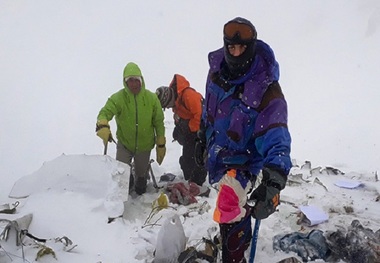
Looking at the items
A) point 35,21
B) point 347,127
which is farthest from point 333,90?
point 35,21

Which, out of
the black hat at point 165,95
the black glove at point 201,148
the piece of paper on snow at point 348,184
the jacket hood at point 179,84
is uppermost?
the jacket hood at point 179,84

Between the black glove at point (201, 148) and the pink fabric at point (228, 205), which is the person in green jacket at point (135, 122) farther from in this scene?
the pink fabric at point (228, 205)

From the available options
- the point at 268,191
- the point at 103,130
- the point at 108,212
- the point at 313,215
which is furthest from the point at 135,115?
the point at 268,191

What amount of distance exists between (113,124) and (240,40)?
37.1 feet

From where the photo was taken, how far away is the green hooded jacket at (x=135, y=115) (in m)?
5.34

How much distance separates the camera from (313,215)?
14.5 ft

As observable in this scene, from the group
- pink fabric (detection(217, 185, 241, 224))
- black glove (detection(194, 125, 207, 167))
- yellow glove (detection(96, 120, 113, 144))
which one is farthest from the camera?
yellow glove (detection(96, 120, 113, 144))

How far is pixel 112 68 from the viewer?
2717 centimetres

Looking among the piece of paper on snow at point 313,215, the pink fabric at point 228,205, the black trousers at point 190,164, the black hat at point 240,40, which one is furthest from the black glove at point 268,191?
the black trousers at point 190,164

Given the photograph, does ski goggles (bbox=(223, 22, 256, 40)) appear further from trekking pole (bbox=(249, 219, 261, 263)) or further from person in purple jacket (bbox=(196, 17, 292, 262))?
trekking pole (bbox=(249, 219, 261, 263))

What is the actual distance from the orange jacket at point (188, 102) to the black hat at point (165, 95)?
90mm

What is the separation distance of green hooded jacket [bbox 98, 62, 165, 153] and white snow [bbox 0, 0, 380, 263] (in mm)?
680

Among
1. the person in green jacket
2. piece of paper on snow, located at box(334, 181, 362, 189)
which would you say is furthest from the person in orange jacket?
piece of paper on snow, located at box(334, 181, 362, 189)

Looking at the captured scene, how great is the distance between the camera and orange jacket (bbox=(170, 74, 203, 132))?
574 cm
